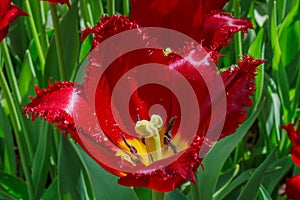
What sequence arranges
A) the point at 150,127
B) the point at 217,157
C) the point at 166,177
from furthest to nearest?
the point at 217,157 < the point at 150,127 < the point at 166,177

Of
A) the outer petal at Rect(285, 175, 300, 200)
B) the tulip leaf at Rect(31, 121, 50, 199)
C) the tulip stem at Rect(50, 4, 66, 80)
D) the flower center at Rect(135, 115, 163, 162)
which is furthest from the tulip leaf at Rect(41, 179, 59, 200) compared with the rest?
the outer petal at Rect(285, 175, 300, 200)

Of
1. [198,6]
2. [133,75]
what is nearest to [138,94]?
[133,75]

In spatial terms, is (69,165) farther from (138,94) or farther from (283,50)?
(283,50)

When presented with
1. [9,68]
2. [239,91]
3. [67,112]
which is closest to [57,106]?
[67,112]

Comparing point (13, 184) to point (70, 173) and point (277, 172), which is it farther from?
point (277, 172)

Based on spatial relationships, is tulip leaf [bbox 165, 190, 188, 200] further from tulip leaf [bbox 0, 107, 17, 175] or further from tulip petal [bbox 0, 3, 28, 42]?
tulip leaf [bbox 0, 107, 17, 175]

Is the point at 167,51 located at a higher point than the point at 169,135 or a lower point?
higher
